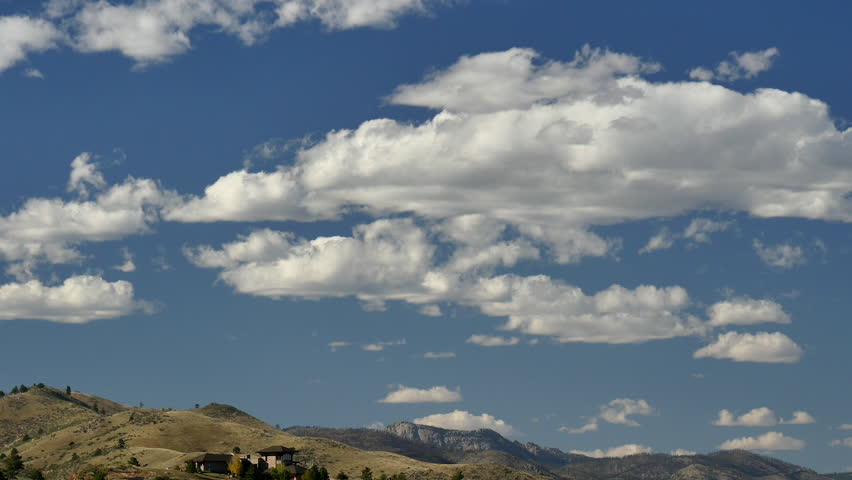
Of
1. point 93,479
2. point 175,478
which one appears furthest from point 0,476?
point 175,478

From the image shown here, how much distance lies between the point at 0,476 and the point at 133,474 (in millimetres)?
23136

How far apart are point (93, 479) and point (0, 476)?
15199 mm

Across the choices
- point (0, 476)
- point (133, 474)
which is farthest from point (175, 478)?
point (0, 476)

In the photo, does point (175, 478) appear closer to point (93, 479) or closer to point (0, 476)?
point (93, 479)

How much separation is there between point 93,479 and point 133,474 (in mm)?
11443

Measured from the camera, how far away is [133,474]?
19812cm

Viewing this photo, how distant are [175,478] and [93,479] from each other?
13.7 meters

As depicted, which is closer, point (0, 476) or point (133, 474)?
point (0, 476)

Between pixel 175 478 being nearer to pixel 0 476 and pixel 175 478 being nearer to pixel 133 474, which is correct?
pixel 133 474

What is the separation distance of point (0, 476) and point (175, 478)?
2885 cm

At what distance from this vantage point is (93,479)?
18750 cm

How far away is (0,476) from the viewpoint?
18512cm

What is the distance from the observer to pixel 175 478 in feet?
627
